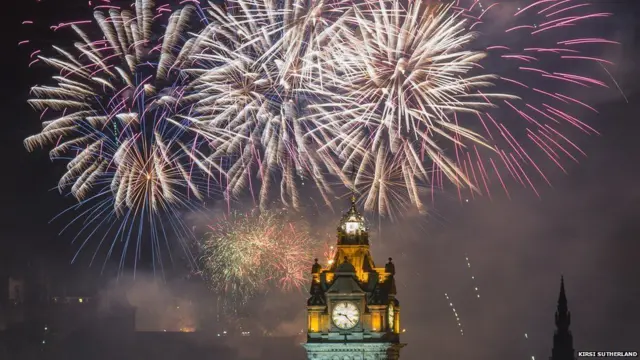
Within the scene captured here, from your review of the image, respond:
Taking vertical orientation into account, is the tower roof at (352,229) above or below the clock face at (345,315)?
above

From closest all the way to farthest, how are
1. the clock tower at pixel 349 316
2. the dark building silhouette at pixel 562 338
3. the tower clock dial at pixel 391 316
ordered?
the clock tower at pixel 349 316 → the tower clock dial at pixel 391 316 → the dark building silhouette at pixel 562 338

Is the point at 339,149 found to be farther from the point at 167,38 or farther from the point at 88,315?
the point at 88,315

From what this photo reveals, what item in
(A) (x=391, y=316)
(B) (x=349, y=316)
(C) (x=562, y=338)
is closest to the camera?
(B) (x=349, y=316)

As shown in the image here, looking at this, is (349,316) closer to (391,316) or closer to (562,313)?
(391,316)

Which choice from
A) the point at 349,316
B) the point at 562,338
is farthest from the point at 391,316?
the point at 562,338

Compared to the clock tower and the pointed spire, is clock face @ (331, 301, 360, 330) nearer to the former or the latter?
the clock tower

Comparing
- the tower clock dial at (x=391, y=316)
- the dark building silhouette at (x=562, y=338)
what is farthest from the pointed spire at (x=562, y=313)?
the tower clock dial at (x=391, y=316)

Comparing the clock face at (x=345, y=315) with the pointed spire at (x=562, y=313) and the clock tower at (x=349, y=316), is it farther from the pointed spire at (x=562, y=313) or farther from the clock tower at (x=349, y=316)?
the pointed spire at (x=562, y=313)
